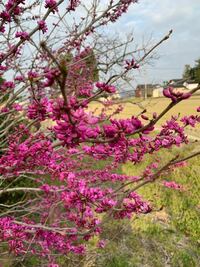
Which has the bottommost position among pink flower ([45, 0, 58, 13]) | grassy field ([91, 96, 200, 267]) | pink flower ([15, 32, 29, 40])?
grassy field ([91, 96, 200, 267])

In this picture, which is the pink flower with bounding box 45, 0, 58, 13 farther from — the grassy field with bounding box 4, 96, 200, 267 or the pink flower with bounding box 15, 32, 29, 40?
the grassy field with bounding box 4, 96, 200, 267

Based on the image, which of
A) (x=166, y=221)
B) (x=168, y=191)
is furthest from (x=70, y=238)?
(x=168, y=191)

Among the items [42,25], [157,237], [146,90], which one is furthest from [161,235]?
[42,25]

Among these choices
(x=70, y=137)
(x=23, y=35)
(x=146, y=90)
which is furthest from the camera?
(x=146, y=90)

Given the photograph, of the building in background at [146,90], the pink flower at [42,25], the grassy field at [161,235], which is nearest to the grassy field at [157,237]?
the grassy field at [161,235]

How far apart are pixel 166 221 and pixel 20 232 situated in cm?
406

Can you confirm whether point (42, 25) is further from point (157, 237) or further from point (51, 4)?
point (157, 237)

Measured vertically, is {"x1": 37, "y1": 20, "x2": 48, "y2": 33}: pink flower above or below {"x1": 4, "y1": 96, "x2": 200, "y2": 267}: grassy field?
above

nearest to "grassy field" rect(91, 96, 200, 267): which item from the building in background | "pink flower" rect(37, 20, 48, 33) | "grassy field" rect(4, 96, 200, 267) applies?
"grassy field" rect(4, 96, 200, 267)

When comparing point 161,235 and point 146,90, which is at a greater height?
point 146,90

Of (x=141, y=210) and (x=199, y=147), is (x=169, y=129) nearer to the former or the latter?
(x=141, y=210)

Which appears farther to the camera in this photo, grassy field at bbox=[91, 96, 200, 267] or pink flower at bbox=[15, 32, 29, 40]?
grassy field at bbox=[91, 96, 200, 267]

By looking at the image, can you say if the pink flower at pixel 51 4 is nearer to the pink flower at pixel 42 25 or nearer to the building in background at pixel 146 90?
the pink flower at pixel 42 25

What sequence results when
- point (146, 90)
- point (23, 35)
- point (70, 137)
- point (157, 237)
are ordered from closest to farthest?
point (70, 137)
point (23, 35)
point (146, 90)
point (157, 237)
